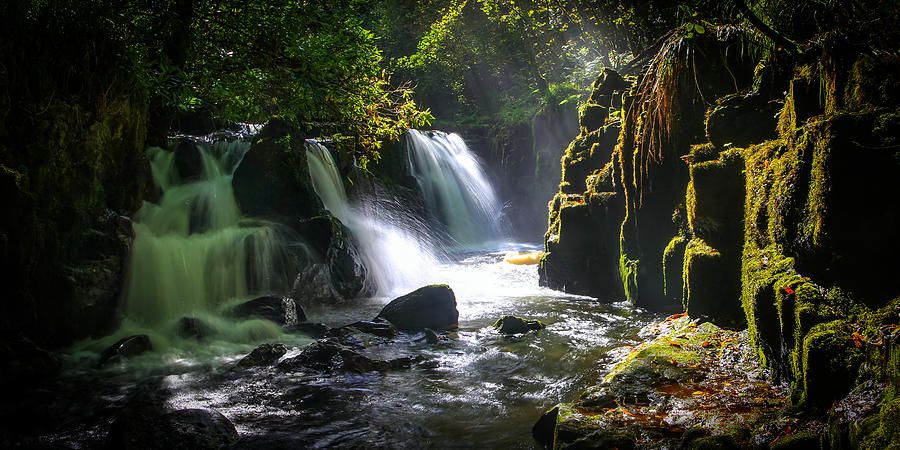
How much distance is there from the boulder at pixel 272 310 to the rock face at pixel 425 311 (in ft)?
4.64

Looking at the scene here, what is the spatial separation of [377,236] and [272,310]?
5.84 m

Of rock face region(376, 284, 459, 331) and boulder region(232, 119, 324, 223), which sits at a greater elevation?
boulder region(232, 119, 324, 223)

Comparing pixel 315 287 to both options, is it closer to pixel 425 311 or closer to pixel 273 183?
pixel 273 183

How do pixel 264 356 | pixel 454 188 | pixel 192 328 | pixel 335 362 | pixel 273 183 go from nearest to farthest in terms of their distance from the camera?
pixel 335 362
pixel 264 356
pixel 192 328
pixel 273 183
pixel 454 188

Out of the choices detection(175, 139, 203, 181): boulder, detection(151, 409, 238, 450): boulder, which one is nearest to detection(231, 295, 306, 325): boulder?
detection(175, 139, 203, 181): boulder

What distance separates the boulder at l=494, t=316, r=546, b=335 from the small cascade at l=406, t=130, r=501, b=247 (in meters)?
11.0

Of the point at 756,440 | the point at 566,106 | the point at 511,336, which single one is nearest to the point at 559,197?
the point at 511,336

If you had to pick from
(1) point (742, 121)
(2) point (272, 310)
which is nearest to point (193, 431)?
(2) point (272, 310)

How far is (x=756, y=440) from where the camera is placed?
3.26 meters

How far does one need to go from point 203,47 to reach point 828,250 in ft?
31.0

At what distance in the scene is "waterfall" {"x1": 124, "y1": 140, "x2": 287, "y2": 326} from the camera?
8.52 meters

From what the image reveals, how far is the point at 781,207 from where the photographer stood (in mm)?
4227

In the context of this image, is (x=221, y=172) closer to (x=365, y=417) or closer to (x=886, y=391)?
(x=365, y=417)

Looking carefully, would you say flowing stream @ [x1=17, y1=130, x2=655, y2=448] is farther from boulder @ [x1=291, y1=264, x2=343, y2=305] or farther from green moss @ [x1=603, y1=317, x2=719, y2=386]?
green moss @ [x1=603, y1=317, x2=719, y2=386]
